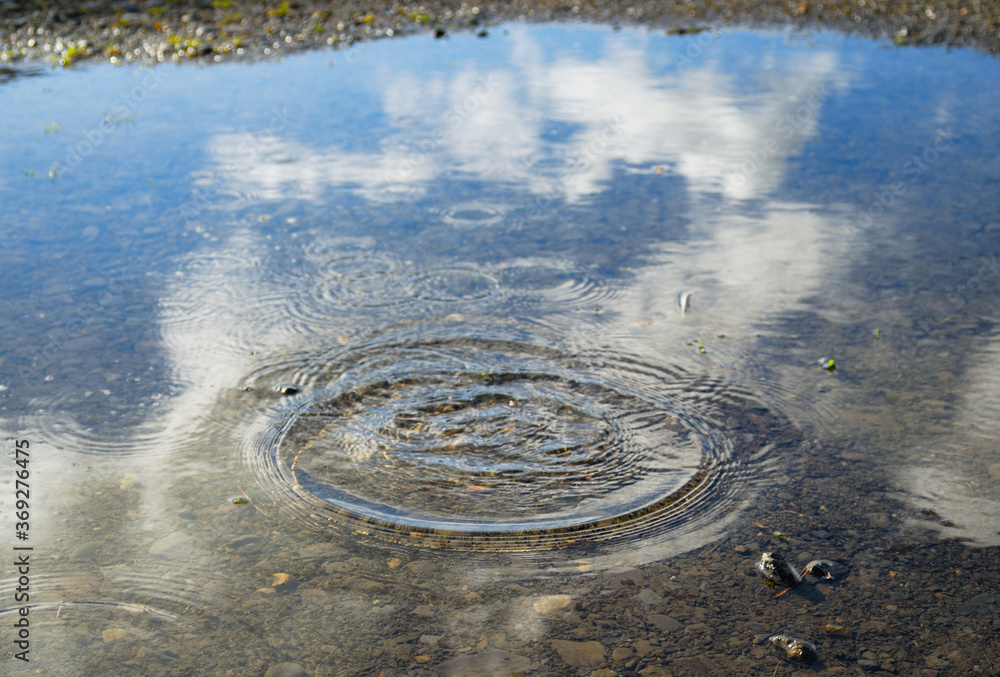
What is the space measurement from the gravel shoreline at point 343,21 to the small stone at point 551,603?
36.3 feet

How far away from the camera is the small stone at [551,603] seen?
Result: 2990 mm

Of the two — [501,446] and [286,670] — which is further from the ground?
[501,446]

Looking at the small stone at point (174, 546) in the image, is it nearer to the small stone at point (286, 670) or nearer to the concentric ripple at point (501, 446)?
the concentric ripple at point (501, 446)

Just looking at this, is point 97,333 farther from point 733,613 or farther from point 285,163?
point 733,613

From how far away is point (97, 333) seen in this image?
16.0 ft

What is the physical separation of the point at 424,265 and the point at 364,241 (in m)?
0.64

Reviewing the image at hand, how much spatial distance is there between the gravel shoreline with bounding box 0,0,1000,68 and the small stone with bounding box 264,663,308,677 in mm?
11096

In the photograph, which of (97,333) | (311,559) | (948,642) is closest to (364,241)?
(97,333)

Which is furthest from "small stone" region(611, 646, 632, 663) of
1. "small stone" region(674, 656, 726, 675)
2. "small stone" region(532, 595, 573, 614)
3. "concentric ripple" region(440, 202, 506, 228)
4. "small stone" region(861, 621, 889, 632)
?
"concentric ripple" region(440, 202, 506, 228)

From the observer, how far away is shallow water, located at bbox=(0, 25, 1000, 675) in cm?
295

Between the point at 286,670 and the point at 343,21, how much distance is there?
1254 centimetres

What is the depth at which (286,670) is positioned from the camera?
2754 millimetres

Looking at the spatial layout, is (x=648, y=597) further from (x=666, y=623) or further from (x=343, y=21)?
(x=343, y=21)

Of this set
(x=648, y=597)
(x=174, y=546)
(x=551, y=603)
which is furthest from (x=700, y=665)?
(x=174, y=546)
